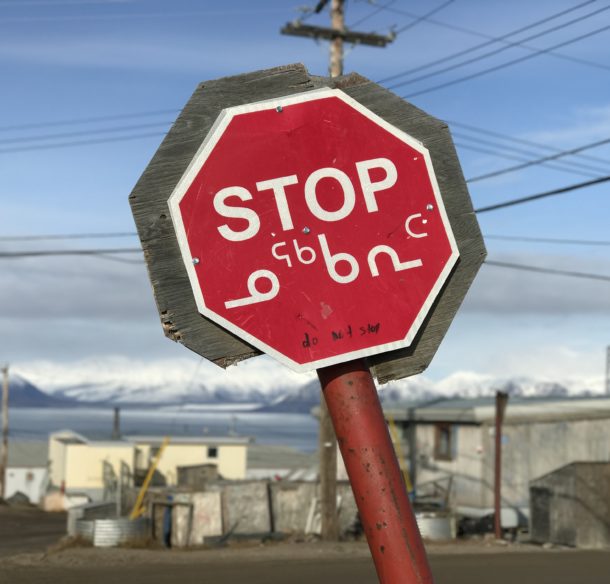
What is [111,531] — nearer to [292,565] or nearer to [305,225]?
[292,565]

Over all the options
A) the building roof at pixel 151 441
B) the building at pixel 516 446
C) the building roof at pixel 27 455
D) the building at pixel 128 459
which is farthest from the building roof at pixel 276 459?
the building at pixel 516 446

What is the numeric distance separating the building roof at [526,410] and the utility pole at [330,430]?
6.39 metres

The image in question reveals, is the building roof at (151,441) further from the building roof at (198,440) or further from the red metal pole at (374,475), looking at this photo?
the red metal pole at (374,475)

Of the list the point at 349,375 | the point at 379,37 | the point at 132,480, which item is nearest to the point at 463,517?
the point at 379,37

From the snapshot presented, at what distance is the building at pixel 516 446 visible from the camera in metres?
31.5

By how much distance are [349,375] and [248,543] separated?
1006 inches

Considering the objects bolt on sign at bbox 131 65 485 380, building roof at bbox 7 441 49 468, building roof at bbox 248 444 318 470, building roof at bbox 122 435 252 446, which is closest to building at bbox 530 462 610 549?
bolt on sign at bbox 131 65 485 380

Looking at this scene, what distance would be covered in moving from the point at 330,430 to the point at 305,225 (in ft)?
80.4

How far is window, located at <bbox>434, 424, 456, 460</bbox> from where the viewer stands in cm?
3284

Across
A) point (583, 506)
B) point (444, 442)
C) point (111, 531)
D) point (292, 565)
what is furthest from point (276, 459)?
point (292, 565)

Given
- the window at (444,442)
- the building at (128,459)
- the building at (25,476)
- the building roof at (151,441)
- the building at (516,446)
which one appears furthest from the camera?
the building at (25,476)

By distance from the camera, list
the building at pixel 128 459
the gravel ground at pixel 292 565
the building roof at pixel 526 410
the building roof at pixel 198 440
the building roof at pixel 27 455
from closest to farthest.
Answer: the gravel ground at pixel 292 565
the building roof at pixel 526 410
the building at pixel 128 459
the building roof at pixel 198 440
the building roof at pixel 27 455

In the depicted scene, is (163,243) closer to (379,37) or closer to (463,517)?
(379,37)

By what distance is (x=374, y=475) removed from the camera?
2.54 metres
